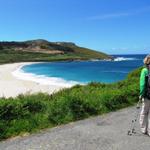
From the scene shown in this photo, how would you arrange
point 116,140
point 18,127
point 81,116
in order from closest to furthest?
1. point 116,140
2. point 18,127
3. point 81,116

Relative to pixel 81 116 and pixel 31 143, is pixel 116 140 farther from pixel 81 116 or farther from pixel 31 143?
pixel 81 116

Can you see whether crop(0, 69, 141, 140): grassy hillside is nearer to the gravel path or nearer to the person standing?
the gravel path

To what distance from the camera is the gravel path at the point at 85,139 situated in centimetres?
820

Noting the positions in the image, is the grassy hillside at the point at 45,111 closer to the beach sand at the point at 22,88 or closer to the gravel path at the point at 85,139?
the gravel path at the point at 85,139

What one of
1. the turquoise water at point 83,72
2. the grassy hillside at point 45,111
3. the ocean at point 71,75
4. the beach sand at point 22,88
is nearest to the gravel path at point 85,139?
the grassy hillside at point 45,111

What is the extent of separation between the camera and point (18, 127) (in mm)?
10078

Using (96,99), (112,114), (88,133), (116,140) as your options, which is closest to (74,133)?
(88,133)

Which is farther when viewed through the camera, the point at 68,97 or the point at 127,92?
the point at 127,92

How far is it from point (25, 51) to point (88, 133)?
179148 millimetres

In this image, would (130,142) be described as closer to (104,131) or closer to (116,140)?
(116,140)

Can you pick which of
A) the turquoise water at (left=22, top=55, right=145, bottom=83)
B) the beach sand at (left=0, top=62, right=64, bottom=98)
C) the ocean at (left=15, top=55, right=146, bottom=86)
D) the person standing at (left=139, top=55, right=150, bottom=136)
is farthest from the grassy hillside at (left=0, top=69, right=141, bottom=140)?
the turquoise water at (left=22, top=55, right=145, bottom=83)

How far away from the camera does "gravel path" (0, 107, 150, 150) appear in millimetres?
8203

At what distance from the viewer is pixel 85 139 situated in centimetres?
881

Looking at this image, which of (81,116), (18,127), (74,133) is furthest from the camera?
(81,116)
